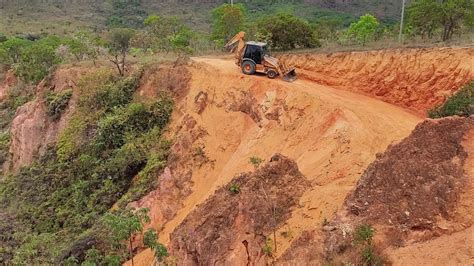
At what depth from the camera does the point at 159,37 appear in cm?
4350

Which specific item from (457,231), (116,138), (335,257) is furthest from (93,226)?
(457,231)

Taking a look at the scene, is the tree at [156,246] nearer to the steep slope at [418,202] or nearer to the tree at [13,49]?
the steep slope at [418,202]

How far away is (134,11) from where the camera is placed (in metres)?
84.2

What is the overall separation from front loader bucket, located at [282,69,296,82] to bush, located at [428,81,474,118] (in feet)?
20.5

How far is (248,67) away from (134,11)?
66619 millimetres

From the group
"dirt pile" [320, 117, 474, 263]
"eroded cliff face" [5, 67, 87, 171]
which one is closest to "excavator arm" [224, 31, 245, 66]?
"eroded cliff face" [5, 67, 87, 171]

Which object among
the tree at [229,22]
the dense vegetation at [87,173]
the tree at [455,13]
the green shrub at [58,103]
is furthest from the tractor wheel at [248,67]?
the tree at [229,22]

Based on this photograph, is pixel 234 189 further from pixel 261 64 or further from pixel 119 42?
pixel 119 42

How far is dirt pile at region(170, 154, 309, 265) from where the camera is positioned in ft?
Result: 44.9

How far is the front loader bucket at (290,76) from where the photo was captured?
21.2 meters

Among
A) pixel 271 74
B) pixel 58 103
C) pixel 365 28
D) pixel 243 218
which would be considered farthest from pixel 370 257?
pixel 365 28

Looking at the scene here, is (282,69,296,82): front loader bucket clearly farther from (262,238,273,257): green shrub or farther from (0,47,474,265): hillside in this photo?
(262,238,273,257): green shrub

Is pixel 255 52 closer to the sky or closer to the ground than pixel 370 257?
closer to the sky

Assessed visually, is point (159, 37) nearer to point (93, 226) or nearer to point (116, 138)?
point (116, 138)
